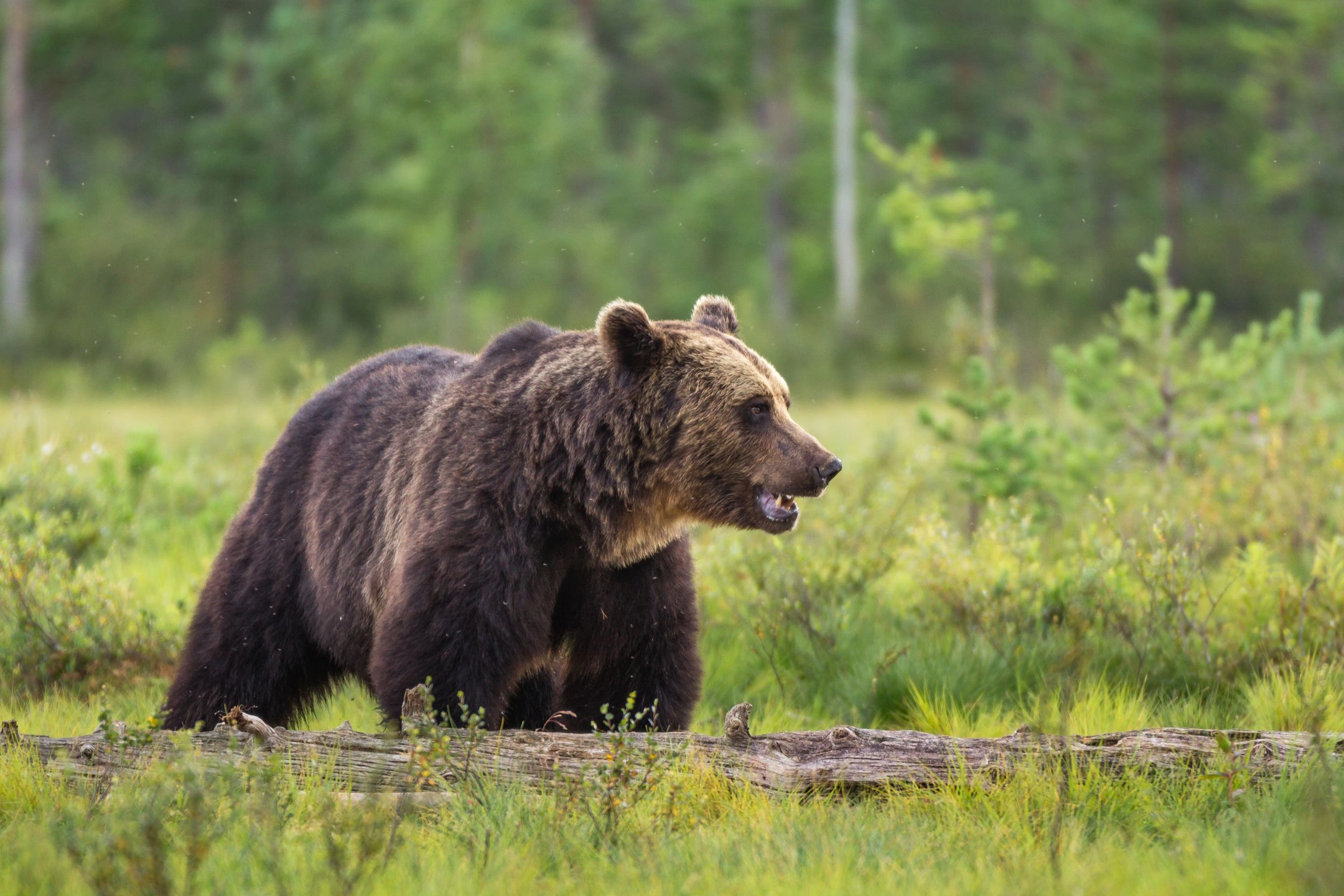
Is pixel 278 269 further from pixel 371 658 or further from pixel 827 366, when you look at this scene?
pixel 371 658

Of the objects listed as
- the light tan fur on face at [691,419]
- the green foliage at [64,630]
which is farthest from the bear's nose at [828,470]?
the green foliage at [64,630]

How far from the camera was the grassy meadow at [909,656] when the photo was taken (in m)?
3.58

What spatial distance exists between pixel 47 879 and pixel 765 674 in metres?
3.47

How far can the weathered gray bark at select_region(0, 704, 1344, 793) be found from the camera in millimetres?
4238

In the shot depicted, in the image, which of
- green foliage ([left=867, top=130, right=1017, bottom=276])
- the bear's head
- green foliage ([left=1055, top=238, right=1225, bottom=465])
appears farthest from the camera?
green foliage ([left=867, top=130, right=1017, bottom=276])

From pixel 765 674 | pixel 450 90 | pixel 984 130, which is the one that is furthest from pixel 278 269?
pixel 765 674

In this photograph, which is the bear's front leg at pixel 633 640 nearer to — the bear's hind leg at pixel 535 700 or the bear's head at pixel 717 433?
the bear's head at pixel 717 433

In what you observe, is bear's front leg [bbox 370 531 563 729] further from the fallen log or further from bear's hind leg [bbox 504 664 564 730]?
bear's hind leg [bbox 504 664 564 730]

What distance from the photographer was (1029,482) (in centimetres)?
845

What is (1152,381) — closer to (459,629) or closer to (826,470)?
(826,470)

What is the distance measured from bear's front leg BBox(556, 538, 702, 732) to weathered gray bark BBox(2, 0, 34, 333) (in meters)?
23.1

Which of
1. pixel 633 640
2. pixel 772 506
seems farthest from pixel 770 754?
pixel 772 506

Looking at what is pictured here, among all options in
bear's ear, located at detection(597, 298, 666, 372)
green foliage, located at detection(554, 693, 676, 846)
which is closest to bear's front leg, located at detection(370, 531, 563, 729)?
green foliage, located at detection(554, 693, 676, 846)

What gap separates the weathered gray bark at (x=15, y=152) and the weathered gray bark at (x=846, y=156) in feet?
49.9
